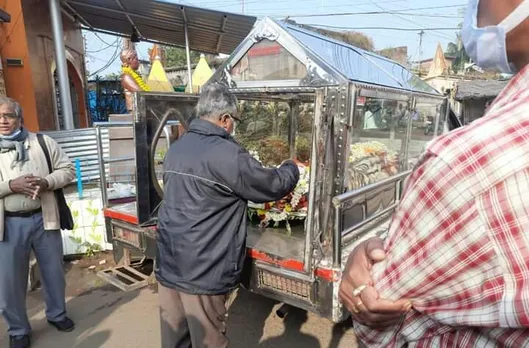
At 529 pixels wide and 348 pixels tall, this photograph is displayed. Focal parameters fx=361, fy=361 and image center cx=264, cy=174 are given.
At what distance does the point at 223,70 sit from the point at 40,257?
7.24 feet

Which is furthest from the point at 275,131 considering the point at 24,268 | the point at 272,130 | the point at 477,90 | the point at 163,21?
the point at 477,90

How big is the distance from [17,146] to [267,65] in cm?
203

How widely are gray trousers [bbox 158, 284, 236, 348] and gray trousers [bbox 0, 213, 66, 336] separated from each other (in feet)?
4.11

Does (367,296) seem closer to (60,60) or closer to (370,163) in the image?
(370,163)

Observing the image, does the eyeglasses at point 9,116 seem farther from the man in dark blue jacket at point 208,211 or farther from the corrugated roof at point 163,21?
the corrugated roof at point 163,21

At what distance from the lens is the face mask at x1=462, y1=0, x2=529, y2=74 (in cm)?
69

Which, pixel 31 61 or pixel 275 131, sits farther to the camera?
pixel 31 61

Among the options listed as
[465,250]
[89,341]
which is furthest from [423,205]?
[89,341]

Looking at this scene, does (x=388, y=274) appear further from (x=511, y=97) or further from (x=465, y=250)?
(x=511, y=97)

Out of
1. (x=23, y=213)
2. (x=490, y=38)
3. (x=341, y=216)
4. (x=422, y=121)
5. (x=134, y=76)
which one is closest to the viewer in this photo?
(x=490, y=38)

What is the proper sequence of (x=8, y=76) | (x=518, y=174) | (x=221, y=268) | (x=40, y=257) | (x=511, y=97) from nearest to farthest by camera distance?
(x=518, y=174)
(x=511, y=97)
(x=221, y=268)
(x=40, y=257)
(x=8, y=76)

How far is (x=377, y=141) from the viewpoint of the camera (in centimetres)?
382

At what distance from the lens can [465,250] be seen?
2.05 feet

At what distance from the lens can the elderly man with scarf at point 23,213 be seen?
274 cm
